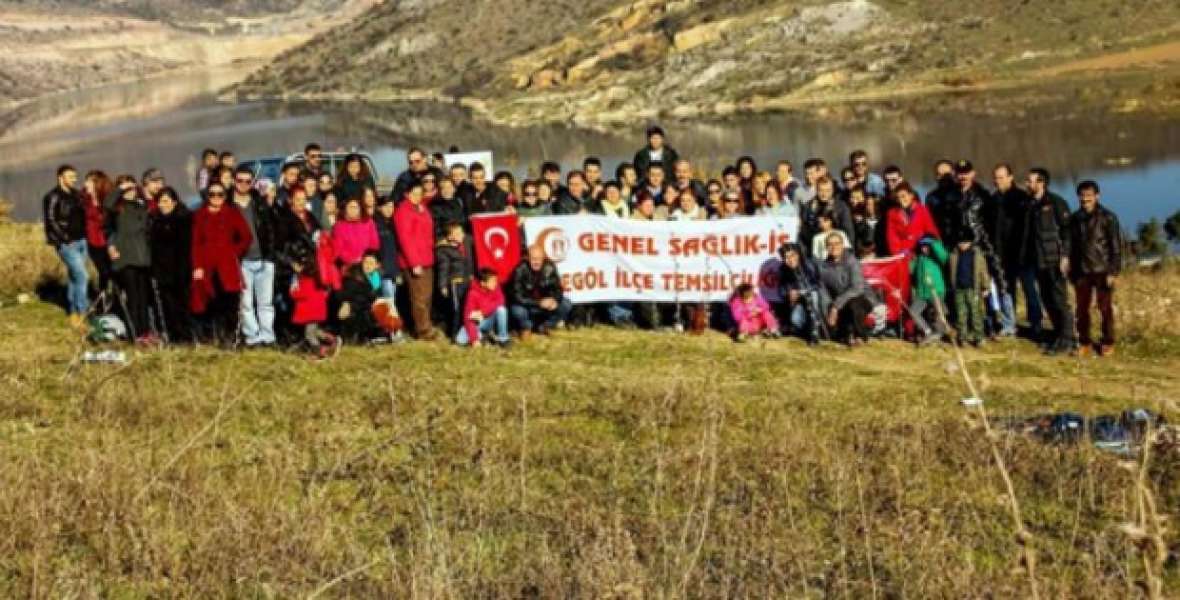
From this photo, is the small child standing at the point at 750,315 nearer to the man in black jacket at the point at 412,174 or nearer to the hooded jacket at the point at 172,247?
the man in black jacket at the point at 412,174

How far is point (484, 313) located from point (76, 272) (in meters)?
4.74

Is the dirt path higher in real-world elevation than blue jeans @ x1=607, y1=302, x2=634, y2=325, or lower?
higher

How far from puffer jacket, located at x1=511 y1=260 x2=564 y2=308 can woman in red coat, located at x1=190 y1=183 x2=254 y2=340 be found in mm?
2816

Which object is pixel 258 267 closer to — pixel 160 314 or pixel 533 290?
pixel 160 314

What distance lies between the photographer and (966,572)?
5348 millimetres

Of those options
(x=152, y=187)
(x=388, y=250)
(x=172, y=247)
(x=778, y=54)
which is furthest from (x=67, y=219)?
(x=778, y=54)

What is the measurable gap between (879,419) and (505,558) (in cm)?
394

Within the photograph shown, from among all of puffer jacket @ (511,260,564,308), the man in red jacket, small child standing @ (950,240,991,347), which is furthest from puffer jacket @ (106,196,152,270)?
small child standing @ (950,240,991,347)

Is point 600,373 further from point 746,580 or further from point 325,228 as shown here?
point 746,580

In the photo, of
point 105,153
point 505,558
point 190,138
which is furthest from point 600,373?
point 190,138

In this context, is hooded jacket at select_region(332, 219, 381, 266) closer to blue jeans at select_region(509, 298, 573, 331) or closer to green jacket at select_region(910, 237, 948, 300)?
blue jeans at select_region(509, 298, 573, 331)

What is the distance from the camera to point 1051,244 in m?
13.1

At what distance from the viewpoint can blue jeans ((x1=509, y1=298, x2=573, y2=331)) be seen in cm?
1359

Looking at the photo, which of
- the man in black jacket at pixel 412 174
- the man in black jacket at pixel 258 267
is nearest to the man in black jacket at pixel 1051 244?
the man in black jacket at pixel 412 174
